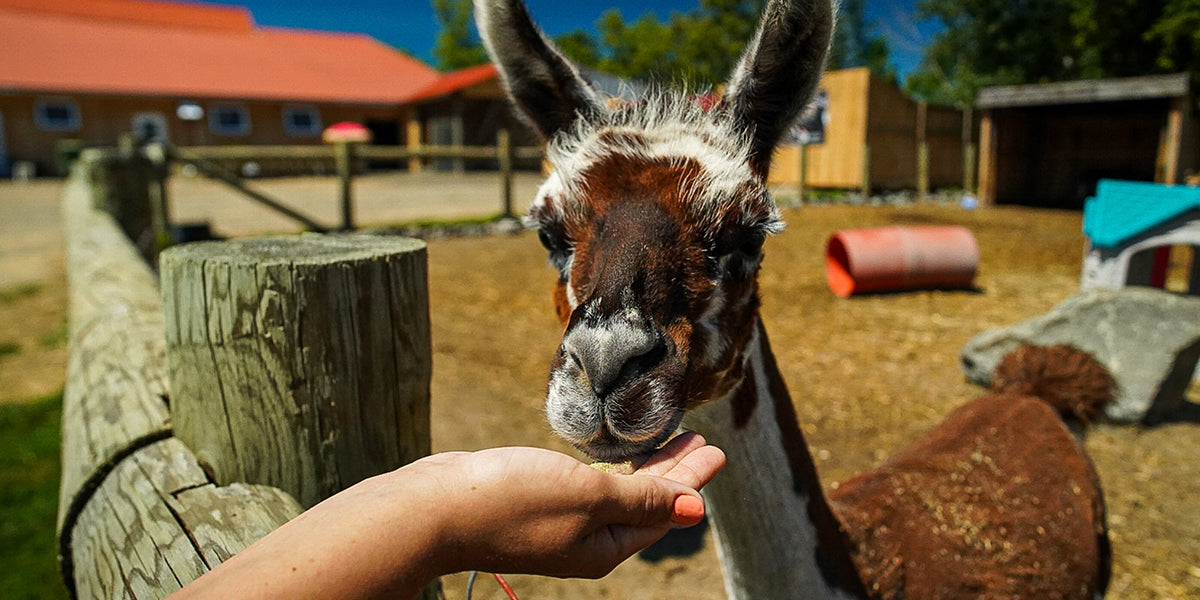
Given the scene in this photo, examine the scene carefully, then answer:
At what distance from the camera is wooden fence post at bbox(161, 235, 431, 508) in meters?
1.54

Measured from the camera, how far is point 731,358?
1869 mm

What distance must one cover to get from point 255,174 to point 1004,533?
1259 inches

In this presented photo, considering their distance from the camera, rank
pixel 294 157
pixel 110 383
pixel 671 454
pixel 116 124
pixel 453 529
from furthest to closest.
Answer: pixel 116 124 < pixel 294 157 < pixel 110 383 < pixel 671 454 < pixel 453 529

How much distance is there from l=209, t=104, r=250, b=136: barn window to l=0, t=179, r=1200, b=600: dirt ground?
78.7ft

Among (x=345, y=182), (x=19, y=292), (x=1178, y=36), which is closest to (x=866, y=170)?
(x=1178, y=36)

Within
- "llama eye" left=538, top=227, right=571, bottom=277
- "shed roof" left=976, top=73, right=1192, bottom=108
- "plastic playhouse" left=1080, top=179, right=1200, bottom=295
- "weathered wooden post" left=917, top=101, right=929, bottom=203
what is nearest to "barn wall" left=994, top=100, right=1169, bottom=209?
"shed roof" left=976, top=73, right=1192, bottom=108

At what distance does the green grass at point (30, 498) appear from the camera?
3240mm

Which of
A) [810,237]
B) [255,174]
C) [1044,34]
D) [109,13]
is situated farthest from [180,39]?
[1044,34]

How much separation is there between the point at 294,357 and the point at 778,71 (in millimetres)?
1557

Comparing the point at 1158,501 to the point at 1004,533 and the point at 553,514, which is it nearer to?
the point at 1004,533

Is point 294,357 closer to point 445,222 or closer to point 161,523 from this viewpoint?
point 161,523

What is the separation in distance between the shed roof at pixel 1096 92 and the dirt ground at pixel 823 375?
5.51 m

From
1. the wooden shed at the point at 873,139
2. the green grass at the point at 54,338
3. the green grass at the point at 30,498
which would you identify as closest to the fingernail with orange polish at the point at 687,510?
the green grass at the point at 30,498

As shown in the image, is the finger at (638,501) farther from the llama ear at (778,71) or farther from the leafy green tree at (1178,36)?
the leafy green tree at (1178,36)
